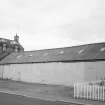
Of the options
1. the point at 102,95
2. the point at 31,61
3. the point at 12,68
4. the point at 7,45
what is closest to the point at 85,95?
the point at 102,95

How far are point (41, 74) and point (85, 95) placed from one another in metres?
16.2

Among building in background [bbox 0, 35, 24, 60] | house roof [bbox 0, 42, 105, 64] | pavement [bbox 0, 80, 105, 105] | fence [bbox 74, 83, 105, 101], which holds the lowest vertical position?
pavement [bbox 0, 80, 105, 105]

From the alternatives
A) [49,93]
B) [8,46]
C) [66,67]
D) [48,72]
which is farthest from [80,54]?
[8,46]

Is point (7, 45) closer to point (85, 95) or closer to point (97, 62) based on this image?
point (97, 62)

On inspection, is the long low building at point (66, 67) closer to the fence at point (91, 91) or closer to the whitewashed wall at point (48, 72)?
the whitewashed wall at point (48, 72)

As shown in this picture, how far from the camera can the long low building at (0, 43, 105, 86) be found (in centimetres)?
2234

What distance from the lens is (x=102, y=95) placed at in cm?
1207

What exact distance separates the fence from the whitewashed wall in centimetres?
962

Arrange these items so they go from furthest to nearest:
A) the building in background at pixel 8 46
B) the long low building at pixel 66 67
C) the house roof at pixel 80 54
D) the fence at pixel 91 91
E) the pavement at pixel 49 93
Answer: the building in background at pixel 8 46
the house roof at pixel 80 54
the long low building at pixel 66 67
the fence at pixel 91 91
the pavement at pixel 49 93

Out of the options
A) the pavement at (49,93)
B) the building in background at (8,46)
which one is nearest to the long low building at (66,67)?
the pavement at (49,93)

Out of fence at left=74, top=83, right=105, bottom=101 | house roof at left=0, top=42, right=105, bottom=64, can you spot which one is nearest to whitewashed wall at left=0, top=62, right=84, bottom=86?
house roof at left=0, top=42, right=105, bottom=64

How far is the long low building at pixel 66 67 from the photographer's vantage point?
22344 mm

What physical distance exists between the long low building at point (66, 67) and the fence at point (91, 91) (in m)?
9.11

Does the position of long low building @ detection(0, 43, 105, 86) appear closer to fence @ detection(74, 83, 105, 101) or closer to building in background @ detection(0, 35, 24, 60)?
fence @ detection(74, 83, 105, 101)
